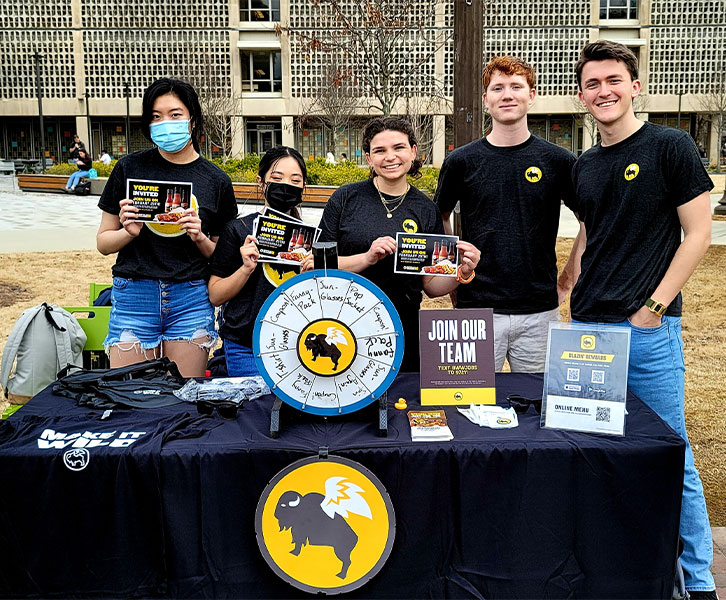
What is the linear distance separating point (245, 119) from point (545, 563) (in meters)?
43.1

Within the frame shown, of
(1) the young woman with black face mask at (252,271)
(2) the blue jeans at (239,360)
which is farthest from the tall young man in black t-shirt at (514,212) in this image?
(2) the blue jeans at (239,360)

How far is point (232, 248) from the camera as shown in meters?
3.26

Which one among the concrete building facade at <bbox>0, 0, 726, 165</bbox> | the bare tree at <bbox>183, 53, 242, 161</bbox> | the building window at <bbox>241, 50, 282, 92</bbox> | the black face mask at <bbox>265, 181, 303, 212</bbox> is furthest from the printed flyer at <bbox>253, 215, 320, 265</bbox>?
the building window at <bbox>241, 50, 282, 92</bbox>

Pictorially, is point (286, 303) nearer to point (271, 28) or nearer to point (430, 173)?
point (430, 173)

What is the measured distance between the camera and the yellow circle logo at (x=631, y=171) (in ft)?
9.09

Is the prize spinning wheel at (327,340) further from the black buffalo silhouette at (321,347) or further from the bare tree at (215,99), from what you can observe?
the bare tree at (215,99)

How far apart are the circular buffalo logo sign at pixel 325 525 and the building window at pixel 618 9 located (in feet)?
152

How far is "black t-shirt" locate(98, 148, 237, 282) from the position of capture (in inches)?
131

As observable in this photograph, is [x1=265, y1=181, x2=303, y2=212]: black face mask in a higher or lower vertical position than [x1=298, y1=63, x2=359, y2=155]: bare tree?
lower

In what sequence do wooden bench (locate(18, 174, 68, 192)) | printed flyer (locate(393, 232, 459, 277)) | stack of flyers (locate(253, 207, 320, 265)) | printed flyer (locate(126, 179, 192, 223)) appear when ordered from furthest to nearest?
wooden bench (locate(18, 174, 68, 192)) < printed flyer (locate(126, 179, 192, 223)) < stack of flyers (locate(253, 207, 320, 265)) < printed flyer (locate(393, 232, 459, 277))

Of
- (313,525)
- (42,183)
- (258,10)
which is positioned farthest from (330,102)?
(313,525)

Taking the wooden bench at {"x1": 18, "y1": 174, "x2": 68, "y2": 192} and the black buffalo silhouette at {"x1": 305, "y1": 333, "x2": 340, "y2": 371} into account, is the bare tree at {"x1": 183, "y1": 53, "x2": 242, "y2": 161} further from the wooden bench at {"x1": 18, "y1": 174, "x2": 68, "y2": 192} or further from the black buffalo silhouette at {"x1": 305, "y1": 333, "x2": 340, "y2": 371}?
the black buffalo silhouette at {"x1": 305, "y1": 333, "x2": 340, "y2": 371}

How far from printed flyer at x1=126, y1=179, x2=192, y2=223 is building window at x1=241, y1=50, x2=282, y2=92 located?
4153 cm

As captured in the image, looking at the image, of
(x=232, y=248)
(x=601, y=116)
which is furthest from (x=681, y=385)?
(x=232, y=248)
